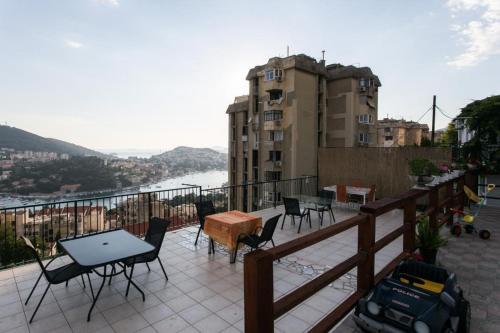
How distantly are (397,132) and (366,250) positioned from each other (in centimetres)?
4893

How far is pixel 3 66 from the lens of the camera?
473 inches

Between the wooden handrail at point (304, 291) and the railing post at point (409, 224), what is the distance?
1543 millimetres

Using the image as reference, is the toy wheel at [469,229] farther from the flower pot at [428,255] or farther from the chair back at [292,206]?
the chair back at [292,206]

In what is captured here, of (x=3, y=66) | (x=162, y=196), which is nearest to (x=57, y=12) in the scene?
(x=162, y=196)

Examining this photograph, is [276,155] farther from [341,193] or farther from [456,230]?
[456,230]

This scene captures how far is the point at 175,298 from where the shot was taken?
331 centimetres

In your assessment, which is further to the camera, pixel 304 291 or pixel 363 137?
pixel 363 137

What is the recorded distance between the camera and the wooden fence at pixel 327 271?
146cm

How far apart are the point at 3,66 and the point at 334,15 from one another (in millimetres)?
14851

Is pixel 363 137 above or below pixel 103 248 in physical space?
above

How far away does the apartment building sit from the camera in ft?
145

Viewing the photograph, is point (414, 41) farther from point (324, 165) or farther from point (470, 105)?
point (324, 165)

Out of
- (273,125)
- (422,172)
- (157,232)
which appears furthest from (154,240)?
(273,125)

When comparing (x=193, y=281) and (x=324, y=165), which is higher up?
(x=324, y=165)
